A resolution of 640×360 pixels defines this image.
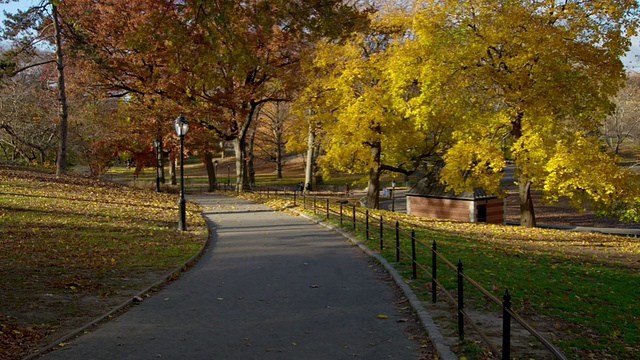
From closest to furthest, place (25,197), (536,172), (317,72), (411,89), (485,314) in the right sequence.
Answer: (485,314)
(25,197)
(536,172)
(411,89)
(317,72)

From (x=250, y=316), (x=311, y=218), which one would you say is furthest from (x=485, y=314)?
(x=311, y=218)

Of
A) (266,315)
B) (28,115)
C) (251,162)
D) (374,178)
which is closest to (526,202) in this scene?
(374,178)

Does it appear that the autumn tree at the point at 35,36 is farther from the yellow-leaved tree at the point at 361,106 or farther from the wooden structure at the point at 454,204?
the wooden structure at the point at 454,204

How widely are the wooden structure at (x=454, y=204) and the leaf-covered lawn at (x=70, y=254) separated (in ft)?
59.5

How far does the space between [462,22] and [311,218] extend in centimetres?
1004

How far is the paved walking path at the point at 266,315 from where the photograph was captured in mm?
6211

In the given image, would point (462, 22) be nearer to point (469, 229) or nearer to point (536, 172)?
point (536, 172)

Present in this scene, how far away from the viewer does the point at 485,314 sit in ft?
24.3

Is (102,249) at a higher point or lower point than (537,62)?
lower

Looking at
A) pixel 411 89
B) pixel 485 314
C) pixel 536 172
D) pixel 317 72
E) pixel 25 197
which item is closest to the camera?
pixel 485 314

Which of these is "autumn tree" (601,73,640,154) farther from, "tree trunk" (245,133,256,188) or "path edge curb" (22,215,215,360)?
"path edge curb" (22,215,215,360)

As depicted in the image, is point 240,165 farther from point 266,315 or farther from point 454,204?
point 266,315

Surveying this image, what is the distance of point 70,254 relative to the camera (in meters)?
11.6

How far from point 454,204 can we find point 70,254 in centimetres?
2619
